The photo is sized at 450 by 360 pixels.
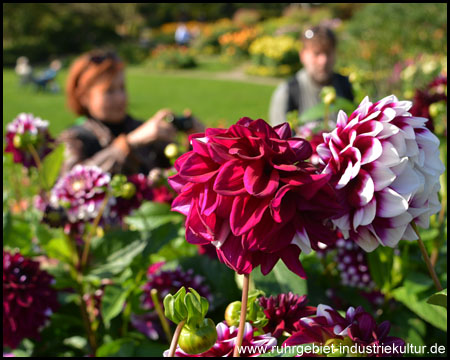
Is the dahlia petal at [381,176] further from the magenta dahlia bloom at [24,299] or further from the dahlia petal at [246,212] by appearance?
the magenta dahlia bloom at [24,299]

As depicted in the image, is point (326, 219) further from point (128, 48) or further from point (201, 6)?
point (201, 6)

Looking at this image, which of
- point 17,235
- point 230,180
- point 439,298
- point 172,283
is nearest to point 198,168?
point 230,180

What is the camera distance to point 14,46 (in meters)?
15.1

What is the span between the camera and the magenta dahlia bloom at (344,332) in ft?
1.50

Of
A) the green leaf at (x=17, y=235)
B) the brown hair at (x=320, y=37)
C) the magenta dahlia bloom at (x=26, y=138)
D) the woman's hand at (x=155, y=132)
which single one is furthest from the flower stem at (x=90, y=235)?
the brown hair at (x=320, y=37)

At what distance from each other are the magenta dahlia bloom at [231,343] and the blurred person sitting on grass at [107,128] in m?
1.19

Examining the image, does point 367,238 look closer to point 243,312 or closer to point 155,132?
point 243,312

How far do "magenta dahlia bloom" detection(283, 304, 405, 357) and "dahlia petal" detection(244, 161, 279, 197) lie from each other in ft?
0.49

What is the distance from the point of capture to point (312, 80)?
8.07 feet

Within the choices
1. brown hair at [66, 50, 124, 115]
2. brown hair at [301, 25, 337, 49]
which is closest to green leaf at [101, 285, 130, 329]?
brown hair at [66, 50, 124, 115]

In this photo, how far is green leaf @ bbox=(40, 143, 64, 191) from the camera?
1021 mm

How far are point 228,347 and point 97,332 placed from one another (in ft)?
1.60

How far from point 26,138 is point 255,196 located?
2.52 feet

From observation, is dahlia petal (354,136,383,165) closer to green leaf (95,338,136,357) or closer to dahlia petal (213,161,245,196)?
dahlia petal (213,161,245,196)
